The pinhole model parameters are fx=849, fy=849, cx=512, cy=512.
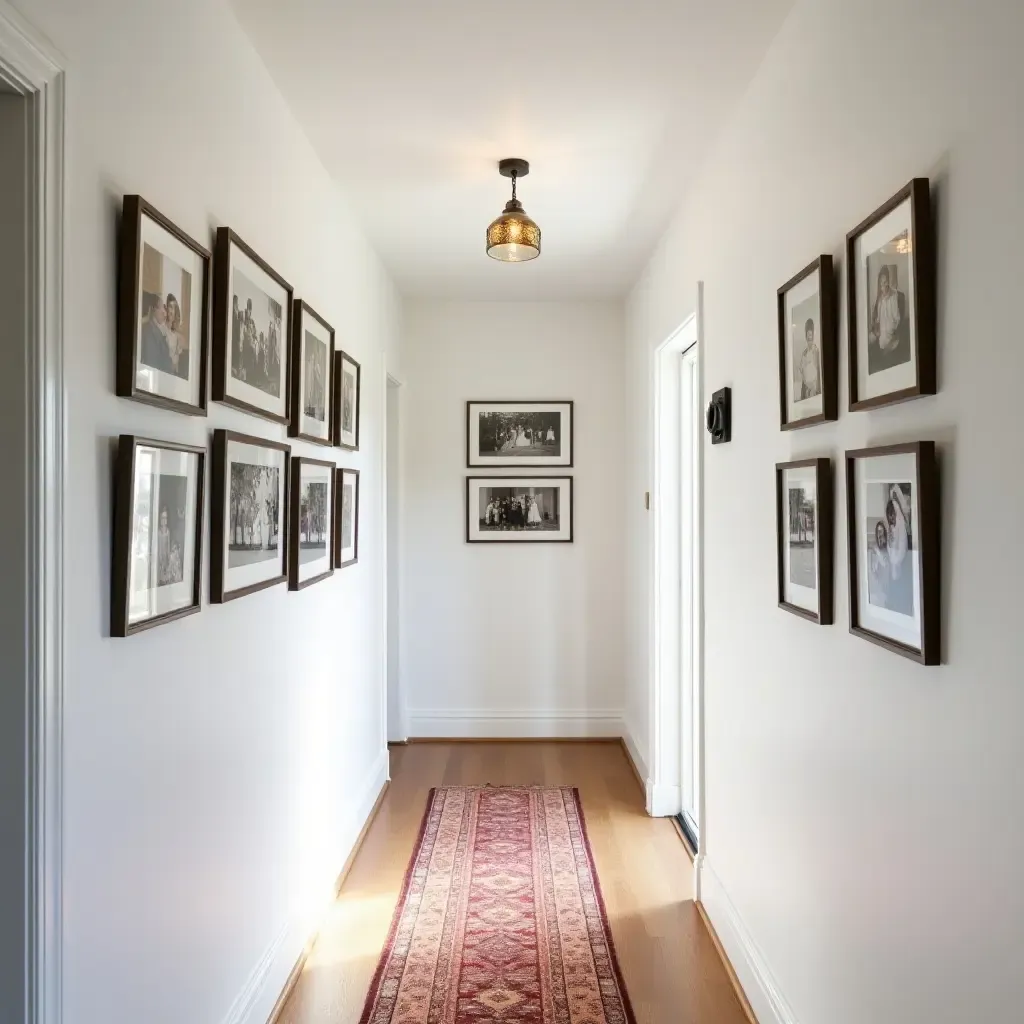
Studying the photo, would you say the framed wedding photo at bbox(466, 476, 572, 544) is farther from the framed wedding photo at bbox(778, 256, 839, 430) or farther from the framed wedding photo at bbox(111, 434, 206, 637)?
the framed wedding photo at bbox(111, 434, 206, 637)

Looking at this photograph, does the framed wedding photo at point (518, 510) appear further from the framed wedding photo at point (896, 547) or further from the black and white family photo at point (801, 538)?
the framed wedding photo at point (896, 547)

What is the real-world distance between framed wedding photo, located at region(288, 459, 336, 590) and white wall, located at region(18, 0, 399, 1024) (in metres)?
0.08

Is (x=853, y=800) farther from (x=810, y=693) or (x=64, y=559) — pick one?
(x=64, y=559)

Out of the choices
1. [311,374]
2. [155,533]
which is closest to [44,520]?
[155,533]

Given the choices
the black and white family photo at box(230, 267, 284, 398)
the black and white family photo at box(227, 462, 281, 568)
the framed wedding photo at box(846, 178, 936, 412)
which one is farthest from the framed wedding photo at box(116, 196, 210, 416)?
the framed wedding photo at box(846, 178, 936, 412)

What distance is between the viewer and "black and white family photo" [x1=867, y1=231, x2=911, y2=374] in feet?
4.55

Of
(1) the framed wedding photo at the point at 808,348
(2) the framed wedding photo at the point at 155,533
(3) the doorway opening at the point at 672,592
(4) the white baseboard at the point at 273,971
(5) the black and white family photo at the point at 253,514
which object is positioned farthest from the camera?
(3) the doorway opening at the point at 672,592

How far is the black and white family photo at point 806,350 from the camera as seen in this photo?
71.0 inches

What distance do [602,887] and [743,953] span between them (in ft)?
2.58

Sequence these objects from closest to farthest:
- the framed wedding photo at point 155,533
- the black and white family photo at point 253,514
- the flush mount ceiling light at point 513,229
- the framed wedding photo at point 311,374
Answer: the framed wedding photo at point 155,533
the black and white family photo at point 253,514
the framed wedding photo at point 311,374
the flush mount ceiling light at point 513,229

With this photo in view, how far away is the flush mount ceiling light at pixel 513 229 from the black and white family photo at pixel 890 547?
5.56ft

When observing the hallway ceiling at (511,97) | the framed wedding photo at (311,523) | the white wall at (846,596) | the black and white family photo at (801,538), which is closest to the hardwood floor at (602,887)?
the white wall at (846,596)

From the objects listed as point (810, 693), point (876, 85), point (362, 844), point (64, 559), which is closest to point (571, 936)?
A: point (362, 844)

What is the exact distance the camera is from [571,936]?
271cm
